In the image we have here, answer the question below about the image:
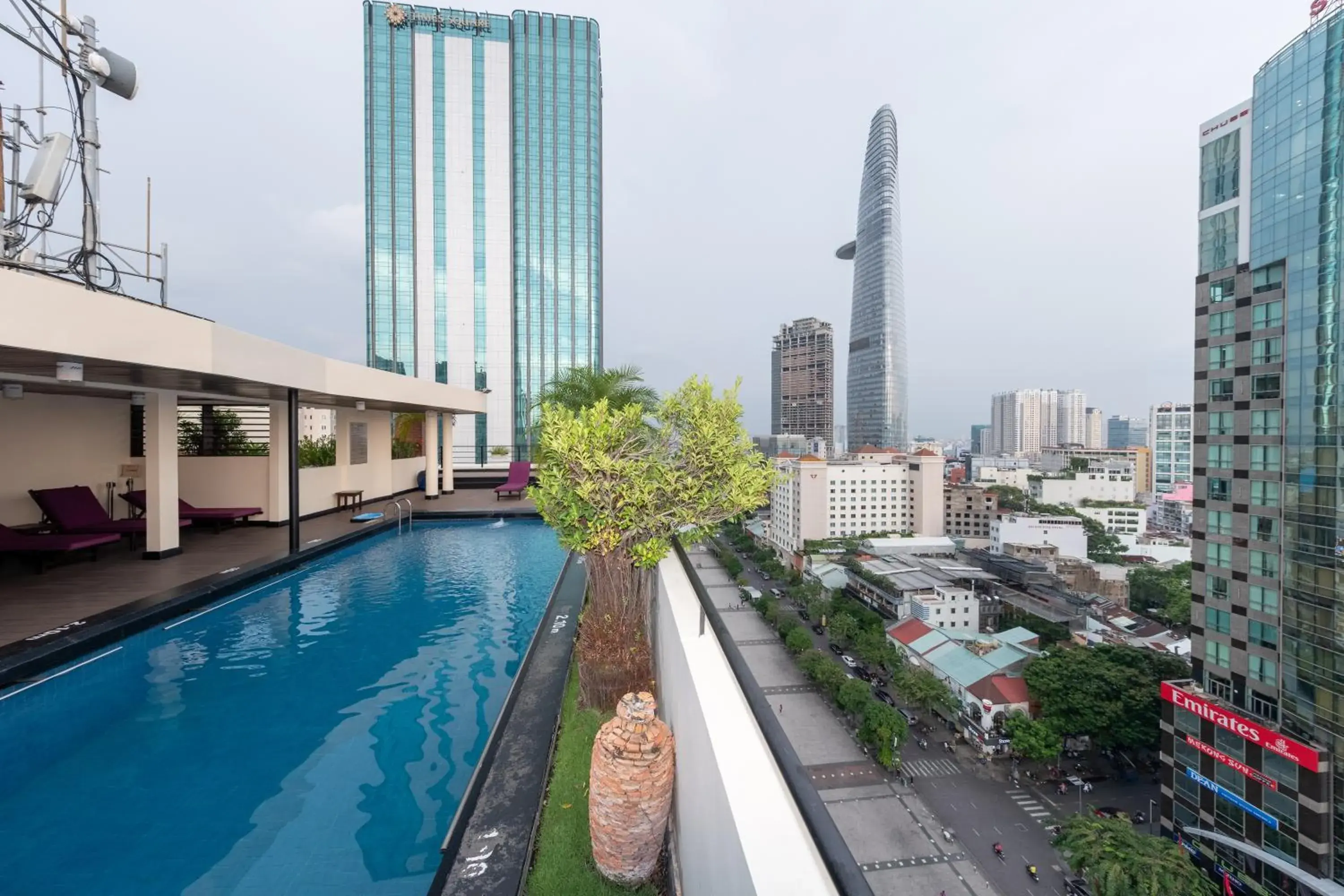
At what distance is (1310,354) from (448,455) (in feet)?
69.2

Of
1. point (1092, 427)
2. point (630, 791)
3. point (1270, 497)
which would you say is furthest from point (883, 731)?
point (1092, 427)

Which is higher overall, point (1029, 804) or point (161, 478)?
point (161, 478)

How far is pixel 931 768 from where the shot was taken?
1780cm

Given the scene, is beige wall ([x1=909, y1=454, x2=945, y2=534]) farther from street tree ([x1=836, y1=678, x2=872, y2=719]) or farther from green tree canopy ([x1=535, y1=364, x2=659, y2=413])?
green tree canopy ([x1=535, y1=364, x2=659, y2=413])

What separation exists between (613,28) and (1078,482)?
5980cm

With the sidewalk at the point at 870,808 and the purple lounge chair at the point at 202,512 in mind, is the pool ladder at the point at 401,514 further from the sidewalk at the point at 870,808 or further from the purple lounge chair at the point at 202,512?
the sidewalk at the point at 870,808

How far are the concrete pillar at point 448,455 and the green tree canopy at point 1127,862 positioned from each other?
18.7m

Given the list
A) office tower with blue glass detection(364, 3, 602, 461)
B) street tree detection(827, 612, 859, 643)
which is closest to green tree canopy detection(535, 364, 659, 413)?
office tower with blue glass detection(364, 3, 602, 461)

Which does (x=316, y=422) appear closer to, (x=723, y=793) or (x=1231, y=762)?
(x=723, y=793)

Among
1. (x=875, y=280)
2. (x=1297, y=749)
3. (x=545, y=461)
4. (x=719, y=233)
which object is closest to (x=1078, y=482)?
(x=875, y=280)

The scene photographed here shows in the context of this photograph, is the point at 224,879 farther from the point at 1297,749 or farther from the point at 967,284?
the point at 967,284

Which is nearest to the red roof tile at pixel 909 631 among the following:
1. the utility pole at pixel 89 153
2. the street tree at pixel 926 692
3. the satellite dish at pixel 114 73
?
the street tree at pixel 926 692

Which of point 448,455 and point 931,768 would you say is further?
point 931,768

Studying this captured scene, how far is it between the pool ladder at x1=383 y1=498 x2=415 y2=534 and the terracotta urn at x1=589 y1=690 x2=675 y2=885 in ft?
32.8
